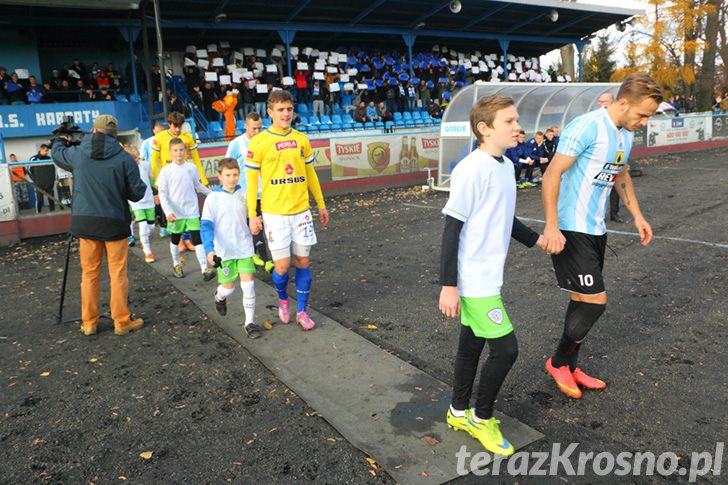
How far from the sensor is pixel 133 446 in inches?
135

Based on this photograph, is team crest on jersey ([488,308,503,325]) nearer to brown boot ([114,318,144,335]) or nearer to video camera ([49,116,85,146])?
brown boot ([114,318,144,335])

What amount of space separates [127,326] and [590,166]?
4.53 meters

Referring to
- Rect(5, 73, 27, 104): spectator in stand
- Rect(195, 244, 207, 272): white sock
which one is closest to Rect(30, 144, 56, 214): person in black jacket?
Rect(195, 244, 207, 272): white sock

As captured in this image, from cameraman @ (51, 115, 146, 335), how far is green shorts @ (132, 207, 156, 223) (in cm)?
314

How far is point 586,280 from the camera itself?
3.54 metres

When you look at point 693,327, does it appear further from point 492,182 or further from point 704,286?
point 492,182

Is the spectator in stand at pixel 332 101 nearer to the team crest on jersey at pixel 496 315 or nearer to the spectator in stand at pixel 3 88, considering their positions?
the spectator in stand at pixel 3 88

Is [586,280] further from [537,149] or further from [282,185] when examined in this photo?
[537,149]

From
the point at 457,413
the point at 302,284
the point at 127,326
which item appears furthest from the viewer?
the point at 127,326

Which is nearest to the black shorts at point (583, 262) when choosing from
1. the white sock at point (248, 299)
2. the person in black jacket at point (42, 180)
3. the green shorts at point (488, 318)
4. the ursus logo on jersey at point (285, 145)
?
the green shorts at point (488, 318)

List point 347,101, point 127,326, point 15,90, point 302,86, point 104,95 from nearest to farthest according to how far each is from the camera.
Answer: point 127,326
point 15,90
point 104,95
point 302,86
point 347,101

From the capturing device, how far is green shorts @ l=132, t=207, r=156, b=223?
8.55 m

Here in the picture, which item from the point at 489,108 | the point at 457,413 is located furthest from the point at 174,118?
the point at 457,413

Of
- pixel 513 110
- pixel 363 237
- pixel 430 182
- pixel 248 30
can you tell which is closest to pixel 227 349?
pixel 513 110
